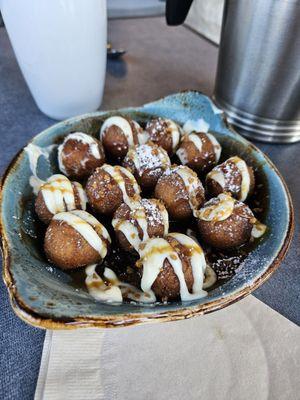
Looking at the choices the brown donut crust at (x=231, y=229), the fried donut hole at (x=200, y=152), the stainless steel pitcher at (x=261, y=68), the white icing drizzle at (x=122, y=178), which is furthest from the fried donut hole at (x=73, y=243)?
the stainless steel pitcher at (x=261, y=68)

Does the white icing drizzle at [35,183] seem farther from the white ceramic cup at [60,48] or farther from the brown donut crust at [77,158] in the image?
the white ceramic cup at [60,48]

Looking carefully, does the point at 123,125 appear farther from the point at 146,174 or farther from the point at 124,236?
the point at 124,236

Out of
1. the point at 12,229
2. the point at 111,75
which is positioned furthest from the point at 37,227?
the point at 111,75

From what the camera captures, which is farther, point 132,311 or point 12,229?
point 12,229

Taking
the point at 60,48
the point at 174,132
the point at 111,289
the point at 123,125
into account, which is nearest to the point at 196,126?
the point at 174,132

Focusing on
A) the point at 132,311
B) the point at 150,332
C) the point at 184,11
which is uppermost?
the point at 184,11

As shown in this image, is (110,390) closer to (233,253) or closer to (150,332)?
(150,332)

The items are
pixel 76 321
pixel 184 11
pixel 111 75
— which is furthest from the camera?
pixel 111 75
